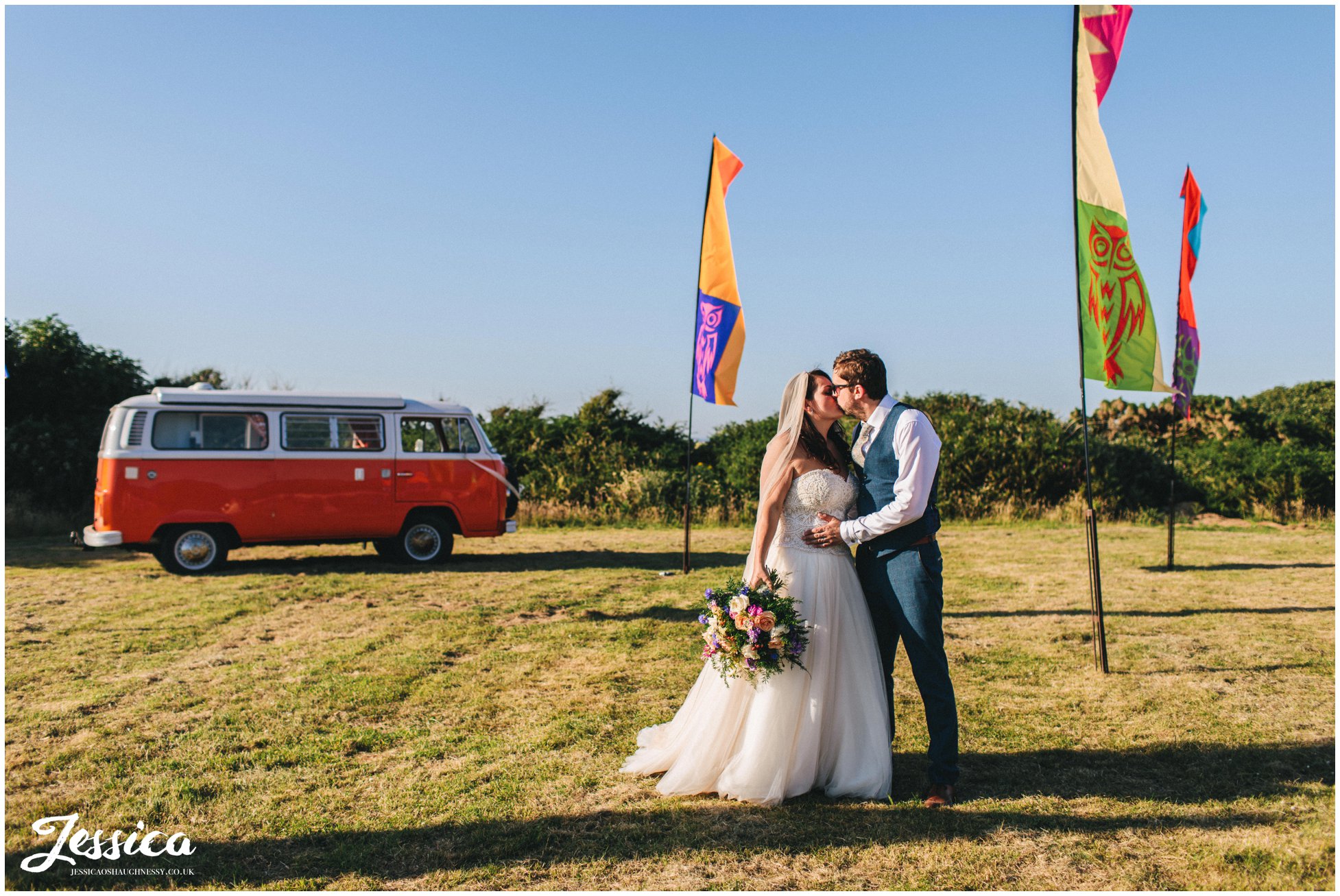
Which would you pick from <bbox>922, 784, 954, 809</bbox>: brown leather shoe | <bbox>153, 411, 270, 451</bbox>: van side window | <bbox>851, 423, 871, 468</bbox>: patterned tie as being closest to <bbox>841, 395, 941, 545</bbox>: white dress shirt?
<bbox>851, 423, 871, 468</bbox>: patterned tie

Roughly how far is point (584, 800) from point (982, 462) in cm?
1603

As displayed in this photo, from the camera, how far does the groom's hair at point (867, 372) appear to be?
159 inches

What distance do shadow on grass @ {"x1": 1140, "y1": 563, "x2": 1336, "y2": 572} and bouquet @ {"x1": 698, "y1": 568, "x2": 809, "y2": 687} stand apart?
9107 millimetres

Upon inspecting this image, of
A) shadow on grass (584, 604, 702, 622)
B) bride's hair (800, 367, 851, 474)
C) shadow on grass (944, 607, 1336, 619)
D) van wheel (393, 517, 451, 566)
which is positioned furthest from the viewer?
van wheel (393, 517, 451, 566)

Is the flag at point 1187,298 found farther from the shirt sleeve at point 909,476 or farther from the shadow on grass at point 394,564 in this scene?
the shirt sleeve at point 909,476

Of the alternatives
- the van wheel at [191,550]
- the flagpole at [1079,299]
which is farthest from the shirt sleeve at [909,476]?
the van wheel at [191,550]

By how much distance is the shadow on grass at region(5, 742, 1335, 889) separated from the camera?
339 centimetres

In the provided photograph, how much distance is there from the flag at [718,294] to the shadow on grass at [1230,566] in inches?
239

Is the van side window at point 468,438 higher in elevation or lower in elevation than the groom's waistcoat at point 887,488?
higher

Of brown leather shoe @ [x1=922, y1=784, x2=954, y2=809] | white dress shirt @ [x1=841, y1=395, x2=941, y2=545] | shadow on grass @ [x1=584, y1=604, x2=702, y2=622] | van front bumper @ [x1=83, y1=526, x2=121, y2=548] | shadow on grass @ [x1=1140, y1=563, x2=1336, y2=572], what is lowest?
brown leather shoe @ [x1=922, y1=784, x2=954, y2=809]

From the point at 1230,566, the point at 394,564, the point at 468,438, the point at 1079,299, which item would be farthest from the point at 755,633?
the point at 1230,566

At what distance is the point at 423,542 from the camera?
39.4 ft

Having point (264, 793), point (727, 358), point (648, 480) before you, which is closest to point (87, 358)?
point (648, 480)

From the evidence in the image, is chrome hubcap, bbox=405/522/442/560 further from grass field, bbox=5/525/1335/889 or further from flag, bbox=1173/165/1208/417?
flag, bbox=1173/165/1208/417
